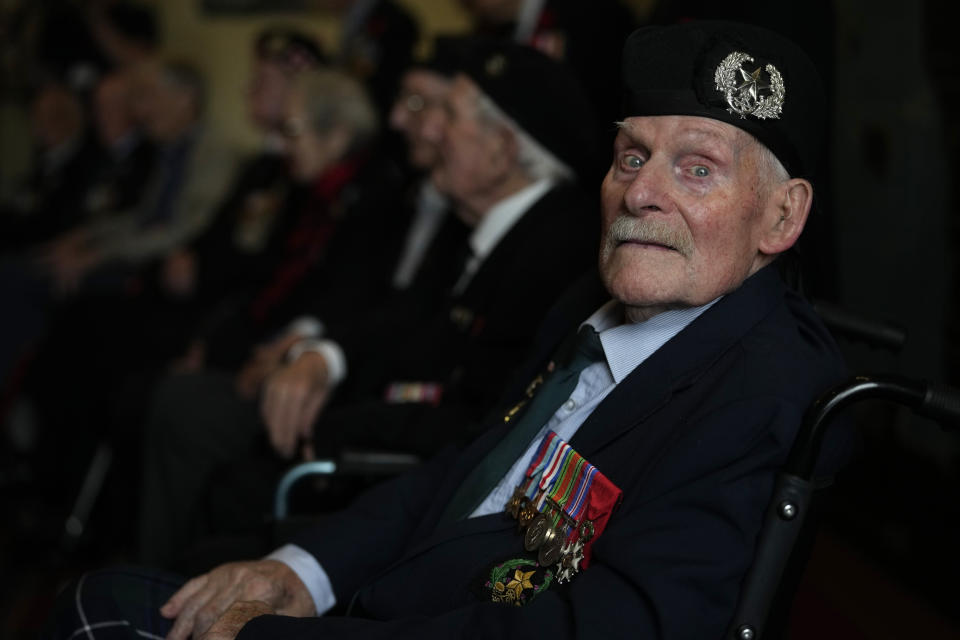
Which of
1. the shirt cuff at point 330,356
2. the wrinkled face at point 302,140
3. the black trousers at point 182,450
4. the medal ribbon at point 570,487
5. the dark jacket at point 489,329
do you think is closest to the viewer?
the medal ribbon at point 570,487

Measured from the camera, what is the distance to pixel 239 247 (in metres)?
3.71

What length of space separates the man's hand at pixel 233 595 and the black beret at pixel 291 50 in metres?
2.79

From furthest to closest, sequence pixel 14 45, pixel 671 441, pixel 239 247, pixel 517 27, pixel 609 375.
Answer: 1. pixel 14 45
2. pixel 239 247
3. pixel 517 27
4. pixel 609 375
5. pixel 671 441

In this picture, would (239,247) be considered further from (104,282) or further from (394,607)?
(394,607)

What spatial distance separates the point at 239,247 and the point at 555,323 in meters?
2.32

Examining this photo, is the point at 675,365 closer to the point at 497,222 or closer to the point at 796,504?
the point at 796,504

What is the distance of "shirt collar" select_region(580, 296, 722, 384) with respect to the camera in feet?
4.47

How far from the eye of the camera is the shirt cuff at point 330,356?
8.19 ft

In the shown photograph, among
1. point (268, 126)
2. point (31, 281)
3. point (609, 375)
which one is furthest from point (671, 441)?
point (31, 281)

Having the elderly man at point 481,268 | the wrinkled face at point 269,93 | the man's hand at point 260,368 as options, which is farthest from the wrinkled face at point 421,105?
the wrinkled face at point 269,93

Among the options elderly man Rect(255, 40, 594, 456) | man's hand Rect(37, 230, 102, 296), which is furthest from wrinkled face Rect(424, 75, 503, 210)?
man's hand Rect(37, 230, 102, 296)

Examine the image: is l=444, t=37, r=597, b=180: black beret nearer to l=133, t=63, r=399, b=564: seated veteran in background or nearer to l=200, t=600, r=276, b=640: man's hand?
l=133, t=63, r=399, b=564: seated veteran in background

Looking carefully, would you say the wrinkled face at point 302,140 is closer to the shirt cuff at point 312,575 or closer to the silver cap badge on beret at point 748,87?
the shirt cuff at point 312,575

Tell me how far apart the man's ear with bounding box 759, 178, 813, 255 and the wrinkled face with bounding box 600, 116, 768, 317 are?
0.05 feet
